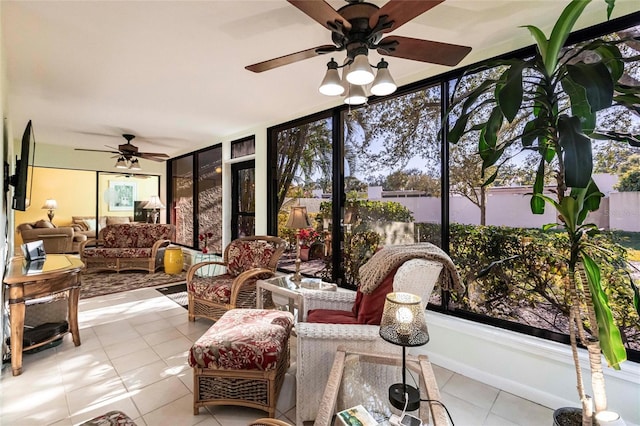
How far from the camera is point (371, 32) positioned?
1.55 metres

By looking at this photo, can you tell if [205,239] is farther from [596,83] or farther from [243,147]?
[596,83]

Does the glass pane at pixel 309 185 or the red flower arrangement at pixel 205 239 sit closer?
the glass pane at pixel 309 185

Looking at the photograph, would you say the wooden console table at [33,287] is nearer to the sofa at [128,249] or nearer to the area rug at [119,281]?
the area rug at [119,281]

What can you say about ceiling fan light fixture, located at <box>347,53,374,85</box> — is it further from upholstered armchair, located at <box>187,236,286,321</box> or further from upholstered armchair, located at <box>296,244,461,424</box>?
upholstered armchair, located at <box>187,236,286,321</box>

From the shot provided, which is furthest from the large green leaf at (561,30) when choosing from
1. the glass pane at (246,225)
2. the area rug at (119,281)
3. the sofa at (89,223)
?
the sofa at (89,223)

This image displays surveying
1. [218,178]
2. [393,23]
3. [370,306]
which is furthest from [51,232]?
[393,23]

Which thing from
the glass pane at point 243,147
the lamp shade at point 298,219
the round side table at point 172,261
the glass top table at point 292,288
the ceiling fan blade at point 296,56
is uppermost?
the glass pane at point 243,147

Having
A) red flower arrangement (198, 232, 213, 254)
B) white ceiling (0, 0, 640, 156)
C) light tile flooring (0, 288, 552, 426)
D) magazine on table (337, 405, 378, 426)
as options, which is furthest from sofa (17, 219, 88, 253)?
magazine on table (337, 405, 378, 426)

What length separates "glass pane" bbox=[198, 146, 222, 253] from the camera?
5.59 m

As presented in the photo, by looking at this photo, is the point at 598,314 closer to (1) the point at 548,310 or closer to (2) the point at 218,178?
(1) the point at 548,310

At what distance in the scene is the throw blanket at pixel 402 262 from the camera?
73.4 inches

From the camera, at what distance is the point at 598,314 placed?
4.51ft

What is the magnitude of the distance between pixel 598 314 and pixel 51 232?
9.87 metres

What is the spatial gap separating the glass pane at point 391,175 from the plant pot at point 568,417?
138 cm
